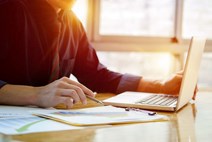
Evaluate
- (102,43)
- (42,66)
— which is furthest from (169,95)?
(102,43)

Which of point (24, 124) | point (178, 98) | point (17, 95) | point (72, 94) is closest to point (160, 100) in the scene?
point (178, 98)

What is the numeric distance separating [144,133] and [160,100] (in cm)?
49

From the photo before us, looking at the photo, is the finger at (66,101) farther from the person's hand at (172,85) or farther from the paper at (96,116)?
the person's hand at (172,85)

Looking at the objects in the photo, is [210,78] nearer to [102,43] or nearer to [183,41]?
[183,41]

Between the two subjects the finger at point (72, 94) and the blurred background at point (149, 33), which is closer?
the finger at point (72, 94)

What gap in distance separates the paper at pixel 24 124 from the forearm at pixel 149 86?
70cm

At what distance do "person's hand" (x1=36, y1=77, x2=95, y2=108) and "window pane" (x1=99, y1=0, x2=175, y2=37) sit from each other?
217cm

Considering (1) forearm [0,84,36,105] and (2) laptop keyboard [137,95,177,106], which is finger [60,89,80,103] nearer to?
(1) forearm [0,84,36,105]

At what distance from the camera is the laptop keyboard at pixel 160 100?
4.39ft

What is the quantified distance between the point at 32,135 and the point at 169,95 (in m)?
0.81

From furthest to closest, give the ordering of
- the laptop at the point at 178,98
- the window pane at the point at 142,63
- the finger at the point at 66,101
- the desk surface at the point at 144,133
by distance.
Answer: the window pane at the point at 142,63
the laptop at the point at 178,98
the finger at the point at 66,101
the desk surface at the point at 144,133

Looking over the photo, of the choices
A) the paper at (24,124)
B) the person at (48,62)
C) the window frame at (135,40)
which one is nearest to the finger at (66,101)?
the person at (48,62)

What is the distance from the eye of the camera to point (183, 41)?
Answer: 3.38 metres

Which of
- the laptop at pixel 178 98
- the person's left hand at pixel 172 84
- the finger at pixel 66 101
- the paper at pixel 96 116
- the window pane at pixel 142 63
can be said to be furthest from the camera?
the window pane at pixel 142 63
